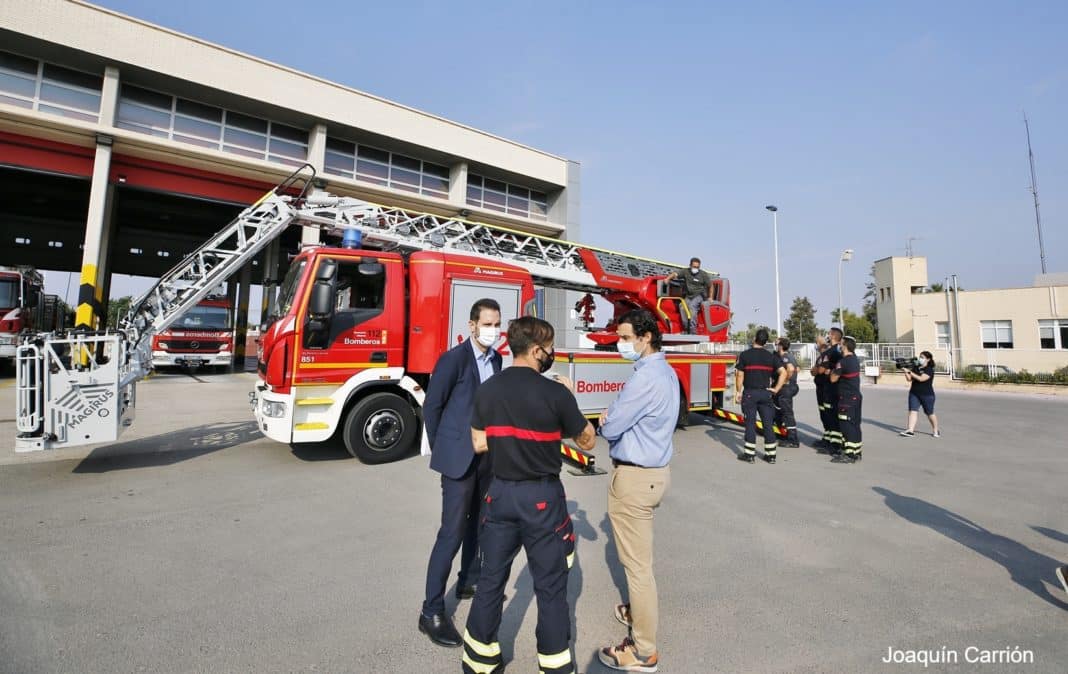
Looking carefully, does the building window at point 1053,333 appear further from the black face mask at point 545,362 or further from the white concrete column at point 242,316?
the white concrete column at point 242,316

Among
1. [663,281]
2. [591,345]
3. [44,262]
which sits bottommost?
[591,345]

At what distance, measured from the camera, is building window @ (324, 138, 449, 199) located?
60.3ft

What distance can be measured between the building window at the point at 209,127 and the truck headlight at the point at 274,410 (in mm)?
14705

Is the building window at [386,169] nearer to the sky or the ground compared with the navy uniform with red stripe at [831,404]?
nearer to the sky

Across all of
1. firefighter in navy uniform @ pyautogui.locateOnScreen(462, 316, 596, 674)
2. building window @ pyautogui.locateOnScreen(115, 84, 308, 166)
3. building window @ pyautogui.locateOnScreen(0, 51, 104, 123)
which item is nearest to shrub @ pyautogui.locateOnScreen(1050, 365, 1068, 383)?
firefighter in navy uniform @ pyautogui.locateOnScreen(462, 316, 596, 674)

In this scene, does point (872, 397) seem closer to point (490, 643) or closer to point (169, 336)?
point (490, 643)

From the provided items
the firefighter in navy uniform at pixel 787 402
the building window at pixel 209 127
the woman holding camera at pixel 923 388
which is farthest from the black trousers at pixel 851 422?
the building window at pixel 209 127

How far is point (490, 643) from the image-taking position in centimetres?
204

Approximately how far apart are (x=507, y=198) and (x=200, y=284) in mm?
15993

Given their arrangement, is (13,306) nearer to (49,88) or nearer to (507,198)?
(49,88)

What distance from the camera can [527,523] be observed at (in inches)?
79.4

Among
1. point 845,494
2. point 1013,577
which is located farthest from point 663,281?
point 1013,577

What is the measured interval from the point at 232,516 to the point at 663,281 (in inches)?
304
